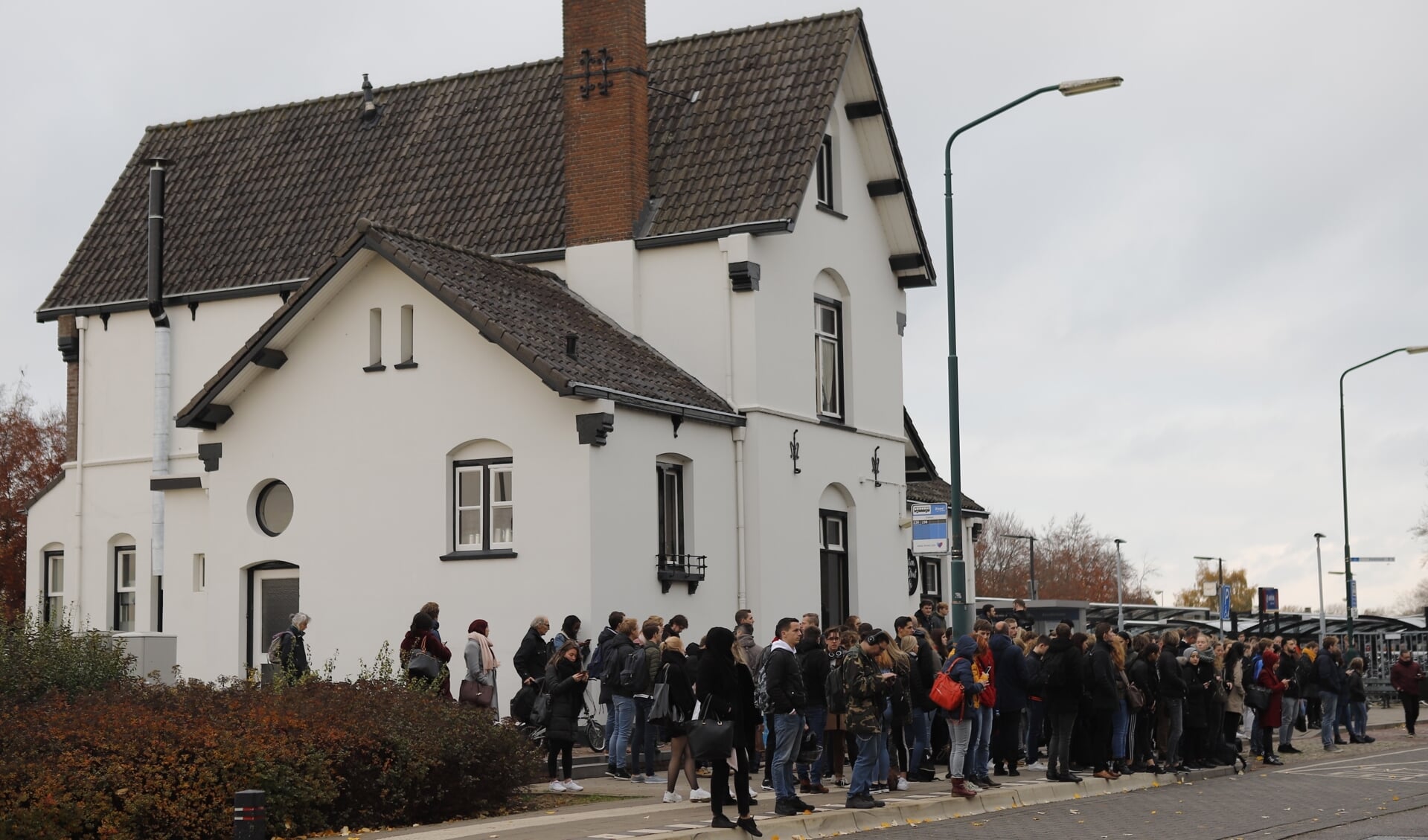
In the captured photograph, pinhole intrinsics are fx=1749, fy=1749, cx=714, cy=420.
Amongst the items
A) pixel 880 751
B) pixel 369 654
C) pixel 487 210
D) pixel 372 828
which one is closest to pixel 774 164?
pixel 487 210

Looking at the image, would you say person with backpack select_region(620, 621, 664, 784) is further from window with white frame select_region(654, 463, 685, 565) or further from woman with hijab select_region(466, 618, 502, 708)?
window with white frame select_region(654, 463, 685, 565)

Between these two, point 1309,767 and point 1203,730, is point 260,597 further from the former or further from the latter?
point 1309,767

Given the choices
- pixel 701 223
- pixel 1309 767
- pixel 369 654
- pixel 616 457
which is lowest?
pixel 1309 767

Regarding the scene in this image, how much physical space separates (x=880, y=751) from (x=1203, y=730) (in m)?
7.18

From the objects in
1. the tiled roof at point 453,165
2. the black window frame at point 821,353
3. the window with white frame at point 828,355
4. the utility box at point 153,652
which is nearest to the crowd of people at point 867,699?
the utility box at point 153,652

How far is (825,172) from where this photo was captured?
90.4ft

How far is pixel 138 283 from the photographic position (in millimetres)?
29562

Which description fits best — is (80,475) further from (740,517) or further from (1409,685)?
(1409,685)

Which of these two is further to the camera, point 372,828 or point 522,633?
point 522,633

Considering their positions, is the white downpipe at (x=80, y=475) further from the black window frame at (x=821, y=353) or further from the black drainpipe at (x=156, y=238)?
the black window frame at (x=821, y=353)

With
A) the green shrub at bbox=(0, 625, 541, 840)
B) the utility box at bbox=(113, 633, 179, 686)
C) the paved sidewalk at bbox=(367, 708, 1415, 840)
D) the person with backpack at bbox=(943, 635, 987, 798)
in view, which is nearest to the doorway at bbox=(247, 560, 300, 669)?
the utility box at bbox=(113, 633, 179, 686)

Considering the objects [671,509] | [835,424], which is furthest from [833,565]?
[671,509]

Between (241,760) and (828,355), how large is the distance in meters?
15.6

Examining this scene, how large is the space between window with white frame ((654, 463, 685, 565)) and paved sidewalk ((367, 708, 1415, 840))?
513 centimetres
